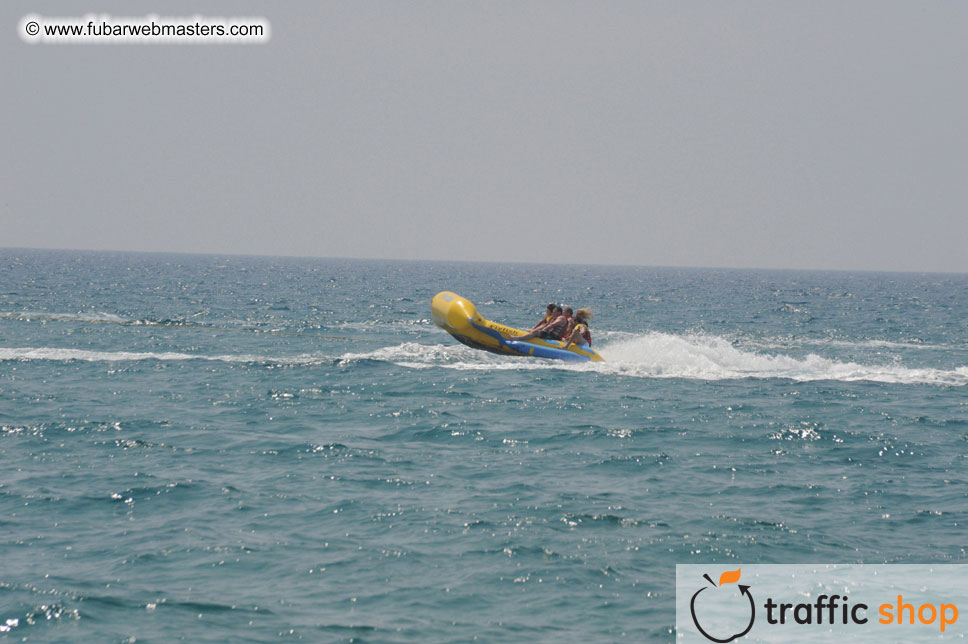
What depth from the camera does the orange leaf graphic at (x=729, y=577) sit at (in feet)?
24.9

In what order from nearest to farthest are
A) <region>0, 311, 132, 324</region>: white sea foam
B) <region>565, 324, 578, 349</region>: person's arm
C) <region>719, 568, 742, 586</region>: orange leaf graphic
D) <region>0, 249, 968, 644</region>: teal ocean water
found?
<region>0, 249, 968, 644</region>: teal ocean water < <region>719, 568, 742, 586</region>: orange leaf graphic < <region>565, 324, 578, 349</region>: person's arm < <region>0, 311, 132, 324</region>: white sea foam

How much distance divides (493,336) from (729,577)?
13144 millimetres

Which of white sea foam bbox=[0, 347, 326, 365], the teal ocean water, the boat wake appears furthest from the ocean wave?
white sea foam bbox=[0, 347, 326, 365]

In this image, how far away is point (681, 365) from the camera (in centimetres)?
2097

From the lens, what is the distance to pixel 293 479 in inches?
400

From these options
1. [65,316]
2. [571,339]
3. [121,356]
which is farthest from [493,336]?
[65,316]

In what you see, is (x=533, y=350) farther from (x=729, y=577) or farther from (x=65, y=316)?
(x=65, y=316)

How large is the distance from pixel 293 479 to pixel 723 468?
5.10 metres

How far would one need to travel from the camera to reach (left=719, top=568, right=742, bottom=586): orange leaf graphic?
7.59 meters

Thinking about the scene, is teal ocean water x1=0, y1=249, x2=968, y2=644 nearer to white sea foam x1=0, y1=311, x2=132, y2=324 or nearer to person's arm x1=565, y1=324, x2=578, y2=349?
person's arm x1=565, y1=324, x2=578, y2=349

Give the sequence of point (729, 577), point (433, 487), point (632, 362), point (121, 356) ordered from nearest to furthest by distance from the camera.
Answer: point (729, 577) < point (433, 487) < point (121, 356) < point (632, 362)

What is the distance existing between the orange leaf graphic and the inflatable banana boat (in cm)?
1261

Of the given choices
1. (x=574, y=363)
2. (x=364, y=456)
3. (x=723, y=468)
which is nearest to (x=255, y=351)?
(x=574, y=363)

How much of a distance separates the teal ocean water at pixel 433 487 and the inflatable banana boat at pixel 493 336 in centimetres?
46
